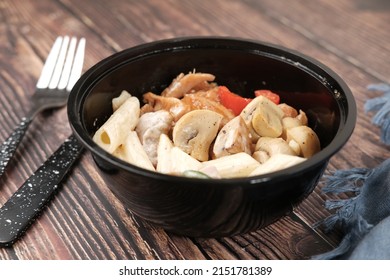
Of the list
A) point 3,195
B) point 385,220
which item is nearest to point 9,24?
point 3,195

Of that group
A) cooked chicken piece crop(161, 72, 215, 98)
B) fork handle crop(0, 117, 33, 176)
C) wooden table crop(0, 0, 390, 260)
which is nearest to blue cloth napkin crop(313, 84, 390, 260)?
wooden table crop(0, 0, 390, 260)

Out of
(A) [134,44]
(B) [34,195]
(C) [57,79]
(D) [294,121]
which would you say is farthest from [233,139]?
(A) [134,44]

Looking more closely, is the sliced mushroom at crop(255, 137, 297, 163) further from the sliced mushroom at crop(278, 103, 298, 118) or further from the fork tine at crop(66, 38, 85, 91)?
the fork tine at crop(66, 38, 85, 91)

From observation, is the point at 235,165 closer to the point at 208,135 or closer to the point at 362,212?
the point at 208,135

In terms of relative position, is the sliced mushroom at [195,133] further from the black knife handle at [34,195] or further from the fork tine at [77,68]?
the fork tine at [77,68]

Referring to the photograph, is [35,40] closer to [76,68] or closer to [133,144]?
[76,68]

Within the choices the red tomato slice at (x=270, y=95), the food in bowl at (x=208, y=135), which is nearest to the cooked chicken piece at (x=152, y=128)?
the food in bowl at (x=208, y=135)
